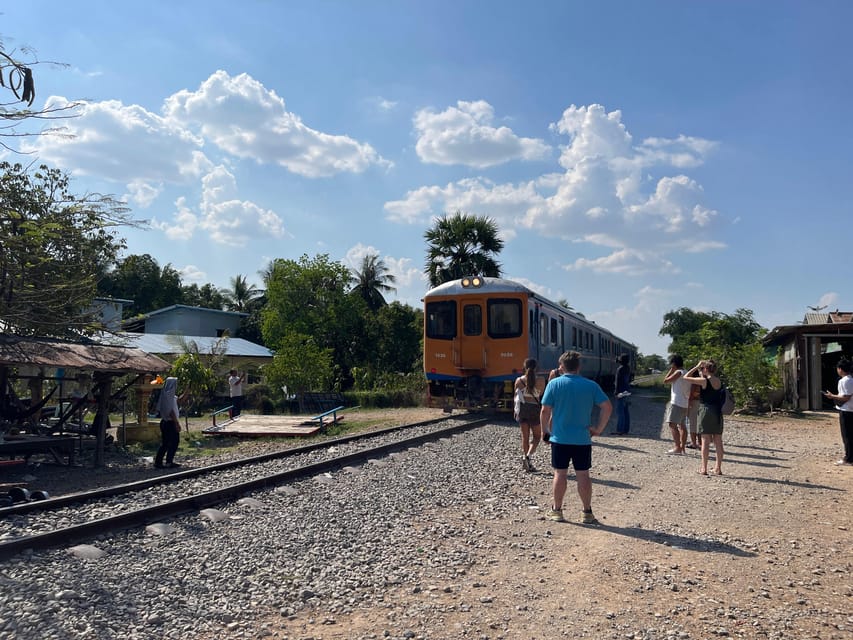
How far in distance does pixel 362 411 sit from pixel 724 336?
70.7 ft

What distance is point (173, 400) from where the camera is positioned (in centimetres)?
1041

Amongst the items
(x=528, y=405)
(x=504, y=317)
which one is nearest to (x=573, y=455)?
(x=528, y=405)

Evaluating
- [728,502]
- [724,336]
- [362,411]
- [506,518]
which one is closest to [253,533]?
[506,518]

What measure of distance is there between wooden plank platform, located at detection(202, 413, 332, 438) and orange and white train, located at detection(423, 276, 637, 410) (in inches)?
120

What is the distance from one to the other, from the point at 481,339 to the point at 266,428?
16.9 feet

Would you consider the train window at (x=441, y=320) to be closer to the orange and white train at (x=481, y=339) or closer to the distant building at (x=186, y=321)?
the orange and white train at (x=481, y=339)

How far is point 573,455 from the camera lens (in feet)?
20.8

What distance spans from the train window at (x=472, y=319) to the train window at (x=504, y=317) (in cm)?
28

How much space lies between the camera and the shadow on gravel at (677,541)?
18.2 feet

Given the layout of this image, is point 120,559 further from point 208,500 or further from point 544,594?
point 544,594

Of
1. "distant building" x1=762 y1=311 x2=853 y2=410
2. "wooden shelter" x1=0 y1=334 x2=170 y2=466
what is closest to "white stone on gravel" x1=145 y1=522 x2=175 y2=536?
"wooden shelter" x1=0 y1=334 x2=170 y2=466

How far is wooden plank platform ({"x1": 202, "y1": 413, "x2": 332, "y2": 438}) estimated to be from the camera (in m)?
14.5

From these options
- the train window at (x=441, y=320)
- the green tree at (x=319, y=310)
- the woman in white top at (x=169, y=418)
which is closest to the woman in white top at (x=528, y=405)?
the woman in white top at (x=169, y=418)

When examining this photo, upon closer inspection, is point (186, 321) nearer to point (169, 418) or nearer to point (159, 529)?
point (169, 418)
